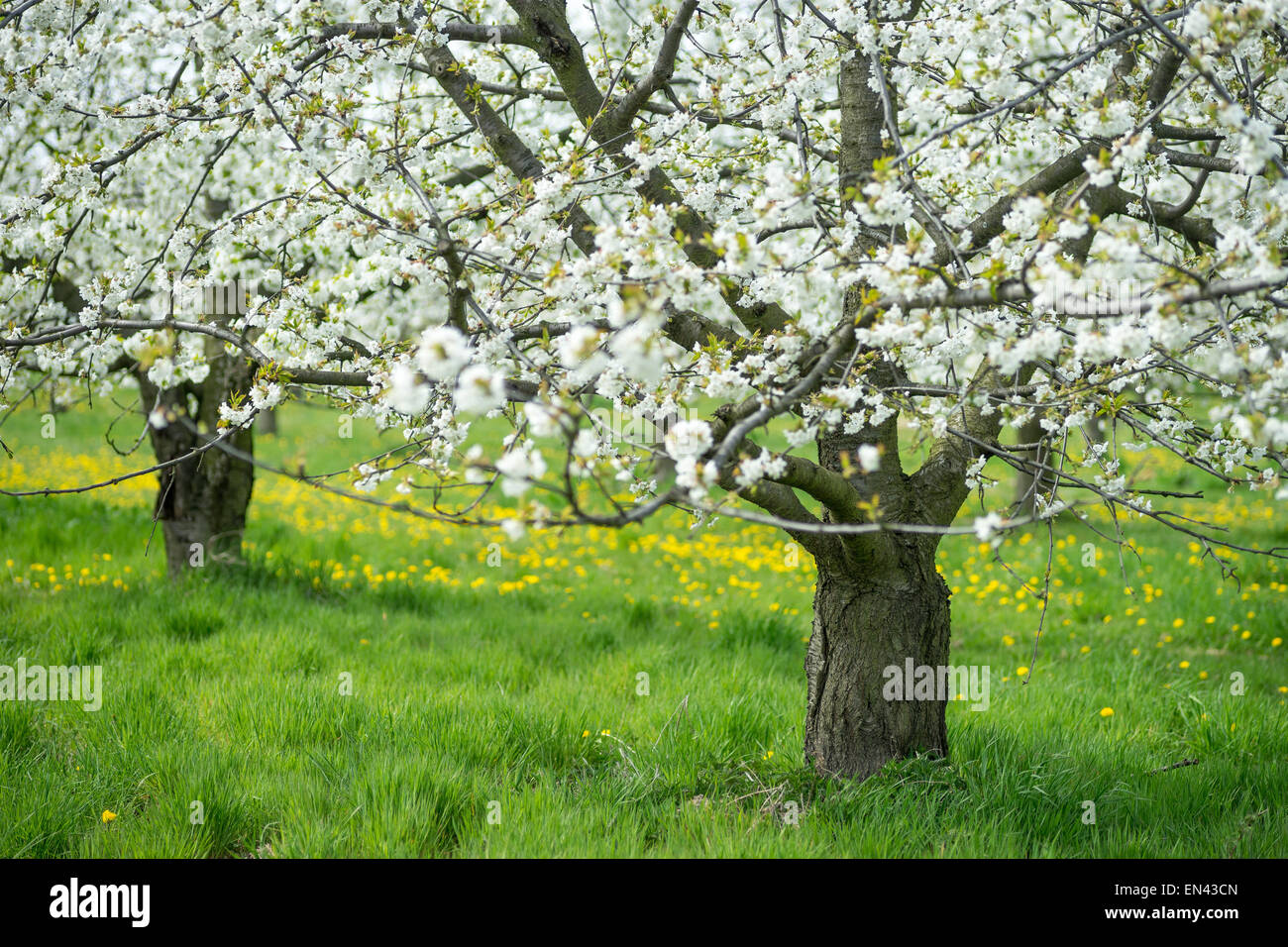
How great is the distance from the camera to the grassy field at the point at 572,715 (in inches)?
130

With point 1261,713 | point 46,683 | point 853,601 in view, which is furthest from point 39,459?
point 1261,713

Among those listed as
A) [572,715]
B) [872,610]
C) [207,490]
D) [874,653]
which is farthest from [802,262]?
[207,490]

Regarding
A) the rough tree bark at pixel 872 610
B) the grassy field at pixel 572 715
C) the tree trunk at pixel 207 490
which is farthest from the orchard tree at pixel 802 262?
the tree trunk at pixel 207 490

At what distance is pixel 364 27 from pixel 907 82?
86.6 inches

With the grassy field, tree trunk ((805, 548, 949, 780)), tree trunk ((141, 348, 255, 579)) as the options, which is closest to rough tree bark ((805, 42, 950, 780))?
tree trunk ((805, 548, 949, 780))

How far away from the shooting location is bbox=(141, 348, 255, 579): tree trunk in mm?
6551

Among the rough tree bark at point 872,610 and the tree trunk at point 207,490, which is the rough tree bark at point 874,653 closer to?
the rough tree bark at point 872,610

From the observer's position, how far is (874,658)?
11.9 ft

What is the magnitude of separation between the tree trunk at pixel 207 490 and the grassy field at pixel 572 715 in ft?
0.99

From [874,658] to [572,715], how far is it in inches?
59.4

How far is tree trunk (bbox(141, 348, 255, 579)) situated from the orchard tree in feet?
6.67

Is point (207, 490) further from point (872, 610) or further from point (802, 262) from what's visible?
point (802, 262)
